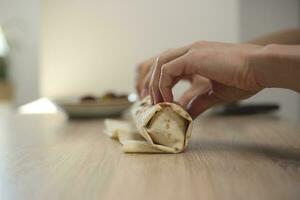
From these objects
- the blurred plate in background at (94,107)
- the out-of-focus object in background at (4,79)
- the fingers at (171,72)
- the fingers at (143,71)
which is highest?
the fingers at (171,72)

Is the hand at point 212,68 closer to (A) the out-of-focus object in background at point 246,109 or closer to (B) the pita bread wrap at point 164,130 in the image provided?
(B) the pita bread wrap at point 164,130

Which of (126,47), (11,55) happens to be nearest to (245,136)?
(126,47)

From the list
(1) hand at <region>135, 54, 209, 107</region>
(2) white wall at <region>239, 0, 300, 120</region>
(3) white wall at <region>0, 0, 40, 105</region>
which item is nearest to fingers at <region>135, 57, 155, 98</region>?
(1) hand at <region>135, 54, 209, 107</region>

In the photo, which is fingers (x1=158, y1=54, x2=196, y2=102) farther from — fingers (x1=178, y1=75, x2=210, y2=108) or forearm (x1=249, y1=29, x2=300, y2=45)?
forearm (x1=249, y1=29, x2=300, y2=45)

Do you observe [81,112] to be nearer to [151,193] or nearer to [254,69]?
[254,69]

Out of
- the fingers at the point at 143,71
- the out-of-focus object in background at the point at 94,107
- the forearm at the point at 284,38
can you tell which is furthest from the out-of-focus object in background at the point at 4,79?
the forearm at the point at 284,38

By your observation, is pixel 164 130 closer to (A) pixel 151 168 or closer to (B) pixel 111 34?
(A) pixel 151 168
